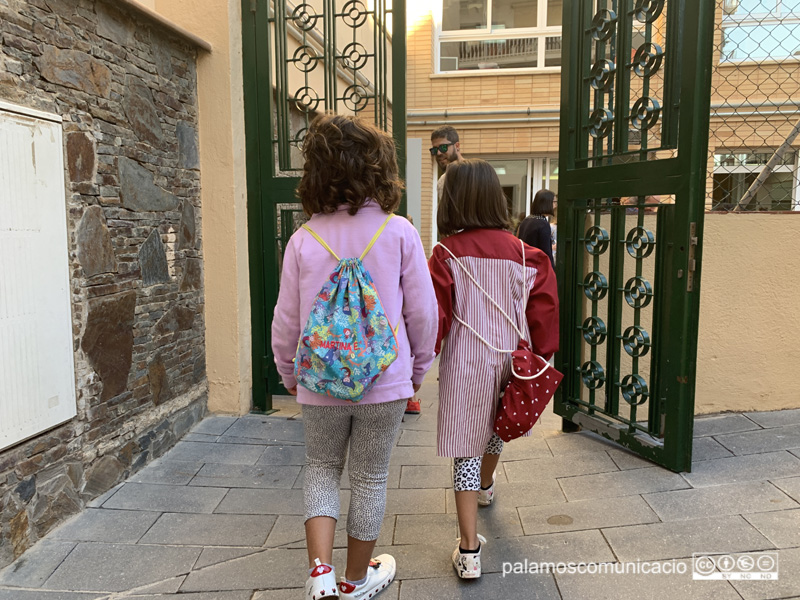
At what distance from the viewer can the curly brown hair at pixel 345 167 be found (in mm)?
2117

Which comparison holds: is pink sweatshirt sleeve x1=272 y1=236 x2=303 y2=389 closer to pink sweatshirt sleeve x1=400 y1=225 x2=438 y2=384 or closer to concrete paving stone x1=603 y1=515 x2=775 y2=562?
pink sweatshirt sleeve x1=400 y1=225 x2=438 y2=384

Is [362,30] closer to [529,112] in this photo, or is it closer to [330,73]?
[529,112]

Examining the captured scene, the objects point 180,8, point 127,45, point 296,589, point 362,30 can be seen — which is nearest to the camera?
point 296,589

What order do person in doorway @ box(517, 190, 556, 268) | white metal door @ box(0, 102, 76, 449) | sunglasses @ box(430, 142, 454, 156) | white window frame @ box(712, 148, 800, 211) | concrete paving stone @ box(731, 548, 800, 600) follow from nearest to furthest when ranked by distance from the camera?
concrete paving stone @ box(731, 548, 800, 600) → white metal door @ box(0, 102, 76, 449) → white window frame @ box(712, 148, 800, 211) → sunglasses @ box(430, 142, 454, 156) → person in doorway @ box(517, 190, 556, 268)

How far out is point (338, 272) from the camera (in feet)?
6.83

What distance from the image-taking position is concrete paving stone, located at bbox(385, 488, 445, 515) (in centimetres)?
316

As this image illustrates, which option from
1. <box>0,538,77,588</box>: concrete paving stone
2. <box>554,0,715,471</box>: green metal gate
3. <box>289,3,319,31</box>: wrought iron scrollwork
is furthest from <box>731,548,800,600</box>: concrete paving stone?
<box>289,3,319,31</box>: wrought iron scrollwork

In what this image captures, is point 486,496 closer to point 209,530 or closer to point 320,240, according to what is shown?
point 209,530

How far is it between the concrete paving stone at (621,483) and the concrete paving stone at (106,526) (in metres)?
2.07

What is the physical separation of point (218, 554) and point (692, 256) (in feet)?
8.64

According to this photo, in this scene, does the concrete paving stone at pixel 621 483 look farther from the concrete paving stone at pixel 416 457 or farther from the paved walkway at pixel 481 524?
the concrete paving stone at pixel 416 457

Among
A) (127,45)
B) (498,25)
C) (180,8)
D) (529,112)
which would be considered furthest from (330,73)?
(498,25)

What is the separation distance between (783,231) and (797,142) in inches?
34.2

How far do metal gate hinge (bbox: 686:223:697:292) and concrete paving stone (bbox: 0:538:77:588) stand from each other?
3125 mm
